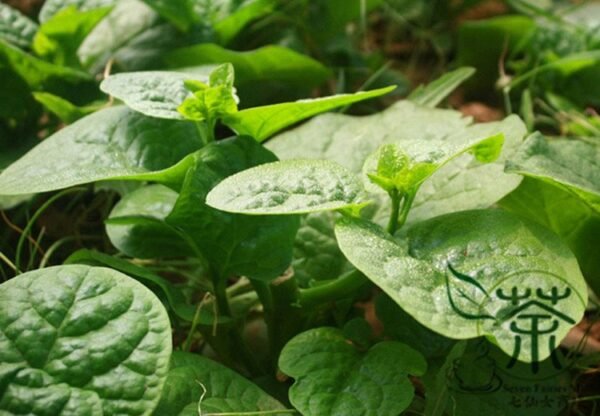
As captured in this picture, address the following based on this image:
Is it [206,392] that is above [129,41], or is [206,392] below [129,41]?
below

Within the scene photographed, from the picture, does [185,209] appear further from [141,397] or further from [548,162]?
[548,162]

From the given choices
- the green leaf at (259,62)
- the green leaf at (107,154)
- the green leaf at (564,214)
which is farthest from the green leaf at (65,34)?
the green leaf at (564,214)

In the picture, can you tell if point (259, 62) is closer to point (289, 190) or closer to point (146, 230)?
point (146, 230)

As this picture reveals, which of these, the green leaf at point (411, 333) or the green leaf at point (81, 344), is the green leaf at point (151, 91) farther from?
the green leaf at point (411, 333)

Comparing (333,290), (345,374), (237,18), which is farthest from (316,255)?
(237,18)

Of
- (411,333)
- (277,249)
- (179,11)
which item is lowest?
(411,333)

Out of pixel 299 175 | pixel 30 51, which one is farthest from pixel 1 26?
pixel 299 175
